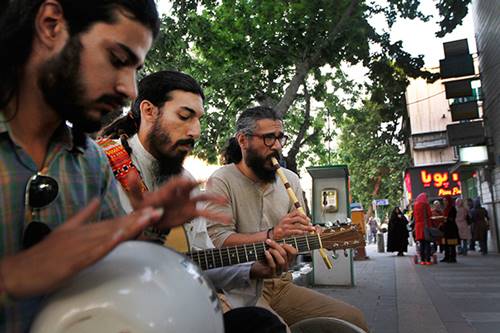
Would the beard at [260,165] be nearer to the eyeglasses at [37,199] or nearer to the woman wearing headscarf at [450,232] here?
the eyeglasses at [37,199]

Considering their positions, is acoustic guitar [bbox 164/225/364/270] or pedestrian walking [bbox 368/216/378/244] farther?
pedestrian walking [bbox 368/216/378/244]

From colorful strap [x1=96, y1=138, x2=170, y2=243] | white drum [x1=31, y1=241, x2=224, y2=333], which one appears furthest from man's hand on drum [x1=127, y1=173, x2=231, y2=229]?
colorful strap [x1=96, y1=138, x2=170, y2=243]

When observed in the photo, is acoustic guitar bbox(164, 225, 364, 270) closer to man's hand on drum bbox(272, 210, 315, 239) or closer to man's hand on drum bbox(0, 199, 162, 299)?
man's hand on drum bbox(272, 210, 315, 239)

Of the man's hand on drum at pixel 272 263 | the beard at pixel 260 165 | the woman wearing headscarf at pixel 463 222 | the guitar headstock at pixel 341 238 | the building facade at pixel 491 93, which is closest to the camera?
the man's hand on drum at pixel 272 263

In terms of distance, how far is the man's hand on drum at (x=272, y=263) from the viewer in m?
2.54

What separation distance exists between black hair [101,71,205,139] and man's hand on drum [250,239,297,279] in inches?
42.4

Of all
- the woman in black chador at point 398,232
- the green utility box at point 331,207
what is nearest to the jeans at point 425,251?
the woman in black chador at point 398,232

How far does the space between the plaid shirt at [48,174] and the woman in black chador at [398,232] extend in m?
15.1

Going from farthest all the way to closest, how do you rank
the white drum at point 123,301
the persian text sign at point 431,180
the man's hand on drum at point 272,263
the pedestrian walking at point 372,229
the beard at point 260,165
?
the pedestrian walking at point 372,229 < the persian text sign at point 431,180 < the beard at point 260,165 < the man's hand on drum at point 272,263 < the white drum at point 123,301

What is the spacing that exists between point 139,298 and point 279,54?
441 inches

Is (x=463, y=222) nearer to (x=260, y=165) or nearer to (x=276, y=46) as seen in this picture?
(x=276, y=46)

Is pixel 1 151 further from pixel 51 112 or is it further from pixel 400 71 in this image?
pixel 400 71

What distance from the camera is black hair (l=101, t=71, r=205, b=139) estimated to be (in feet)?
9.33

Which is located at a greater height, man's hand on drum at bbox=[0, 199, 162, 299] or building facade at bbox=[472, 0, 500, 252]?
building facade at bbox=[472, 0, 500, 252]
